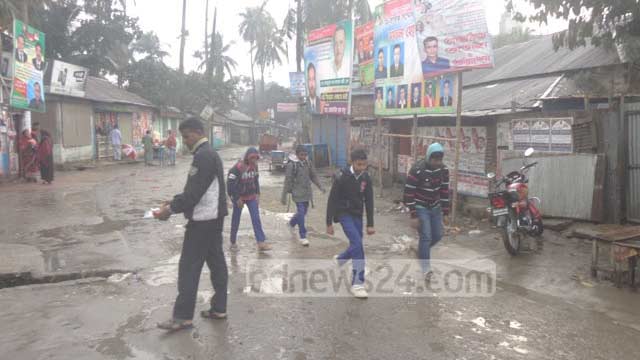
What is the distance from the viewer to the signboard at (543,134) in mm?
8702

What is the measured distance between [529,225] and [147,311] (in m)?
5.20

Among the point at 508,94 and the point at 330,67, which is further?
the point at 330,67

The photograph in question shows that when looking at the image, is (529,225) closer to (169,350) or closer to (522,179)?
(522,179)

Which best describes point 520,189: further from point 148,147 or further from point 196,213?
point 148,147

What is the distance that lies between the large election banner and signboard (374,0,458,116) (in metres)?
1.48

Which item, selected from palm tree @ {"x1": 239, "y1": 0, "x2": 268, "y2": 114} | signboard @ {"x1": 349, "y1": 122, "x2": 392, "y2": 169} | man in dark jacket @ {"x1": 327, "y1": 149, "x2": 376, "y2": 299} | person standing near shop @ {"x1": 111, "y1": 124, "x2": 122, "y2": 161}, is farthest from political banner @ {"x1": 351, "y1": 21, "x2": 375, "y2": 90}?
palm tree @ {"x1": 239, "y1": 0, "x2": 268, "y2": 114}

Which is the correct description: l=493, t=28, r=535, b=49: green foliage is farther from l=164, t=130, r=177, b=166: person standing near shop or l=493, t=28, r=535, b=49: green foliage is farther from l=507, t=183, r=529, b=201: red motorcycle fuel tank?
l=507, t=183, r=529, b=201: red motorcycle fuel tank

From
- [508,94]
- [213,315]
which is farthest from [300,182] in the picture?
[508,94]

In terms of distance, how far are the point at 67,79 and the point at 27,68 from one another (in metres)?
6.20

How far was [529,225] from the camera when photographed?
7473 millimetres

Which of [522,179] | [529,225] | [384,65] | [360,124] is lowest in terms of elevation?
[529,225]

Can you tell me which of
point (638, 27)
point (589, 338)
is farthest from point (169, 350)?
point (638, 27)

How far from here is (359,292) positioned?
5488mm

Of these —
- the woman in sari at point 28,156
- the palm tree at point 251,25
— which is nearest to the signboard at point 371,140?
the woman in sari at point 28,156
